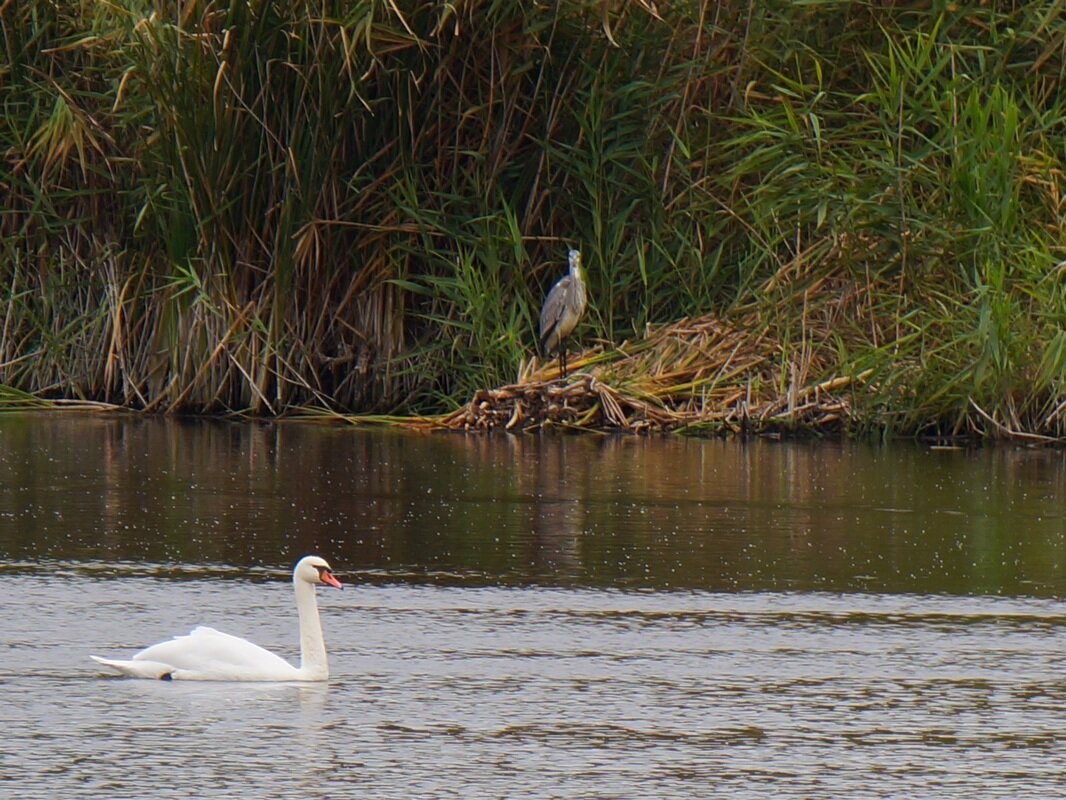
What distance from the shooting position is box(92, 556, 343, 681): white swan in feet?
21.6

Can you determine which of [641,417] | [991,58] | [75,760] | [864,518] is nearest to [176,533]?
[864,518]

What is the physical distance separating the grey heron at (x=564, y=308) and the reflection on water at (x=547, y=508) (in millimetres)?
815

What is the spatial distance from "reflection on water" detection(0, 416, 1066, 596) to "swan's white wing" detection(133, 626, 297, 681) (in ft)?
6.89

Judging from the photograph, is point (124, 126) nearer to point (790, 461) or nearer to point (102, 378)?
point (102, 378)

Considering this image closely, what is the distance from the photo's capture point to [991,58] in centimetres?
1491

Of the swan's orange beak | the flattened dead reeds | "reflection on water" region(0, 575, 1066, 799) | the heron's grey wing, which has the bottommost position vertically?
"reflection on water" region(0, 575, 1066, 799)

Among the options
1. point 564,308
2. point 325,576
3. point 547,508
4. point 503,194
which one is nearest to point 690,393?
point 564,308

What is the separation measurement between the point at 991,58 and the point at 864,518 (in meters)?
5.47

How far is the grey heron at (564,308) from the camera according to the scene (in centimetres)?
1470

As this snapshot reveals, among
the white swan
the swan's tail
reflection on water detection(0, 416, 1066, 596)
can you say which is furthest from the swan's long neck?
reflection on water detection(0, 416, 1066, 596)

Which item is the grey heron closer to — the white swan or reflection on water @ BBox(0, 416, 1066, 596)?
reflection on water @ BBox(0, 416, 1066, 596)

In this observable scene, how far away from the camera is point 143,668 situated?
660cm

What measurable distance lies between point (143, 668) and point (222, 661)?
0.75 ft

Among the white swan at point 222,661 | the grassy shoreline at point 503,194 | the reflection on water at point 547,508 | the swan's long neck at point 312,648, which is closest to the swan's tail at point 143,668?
the white swan at point 222,661
